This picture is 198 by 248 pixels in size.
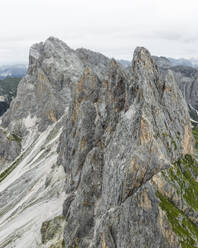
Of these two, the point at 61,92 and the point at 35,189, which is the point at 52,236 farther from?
the point at 61,92

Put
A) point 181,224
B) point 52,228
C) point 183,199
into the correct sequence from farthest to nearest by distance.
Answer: point 52,228 → point 183,199 → point 181,224

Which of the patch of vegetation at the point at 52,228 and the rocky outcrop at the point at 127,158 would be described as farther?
the patch of vegetation at the point at 52,228

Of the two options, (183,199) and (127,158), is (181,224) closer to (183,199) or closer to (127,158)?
(183,199)

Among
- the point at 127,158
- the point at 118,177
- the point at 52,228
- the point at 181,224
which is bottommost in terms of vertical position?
the point at 52,228

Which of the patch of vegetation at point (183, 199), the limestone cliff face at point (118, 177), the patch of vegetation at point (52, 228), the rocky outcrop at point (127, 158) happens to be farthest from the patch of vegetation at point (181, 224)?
the patch of vegetation at point (52, 228)

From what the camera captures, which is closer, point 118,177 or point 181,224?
point 181,224

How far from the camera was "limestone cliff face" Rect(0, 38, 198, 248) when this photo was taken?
107 feet

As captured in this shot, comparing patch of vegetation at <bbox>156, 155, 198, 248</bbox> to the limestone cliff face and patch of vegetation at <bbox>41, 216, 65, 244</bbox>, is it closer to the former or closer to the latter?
the limestone cliff face

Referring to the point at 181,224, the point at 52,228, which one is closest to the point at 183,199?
the point at 181,224

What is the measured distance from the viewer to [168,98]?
176 feet

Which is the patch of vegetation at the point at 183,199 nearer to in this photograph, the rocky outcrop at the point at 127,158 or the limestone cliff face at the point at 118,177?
the limestone cliff face at the point at 118,177

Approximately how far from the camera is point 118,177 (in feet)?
131

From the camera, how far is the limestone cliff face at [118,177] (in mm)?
32750

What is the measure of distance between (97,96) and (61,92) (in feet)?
292
